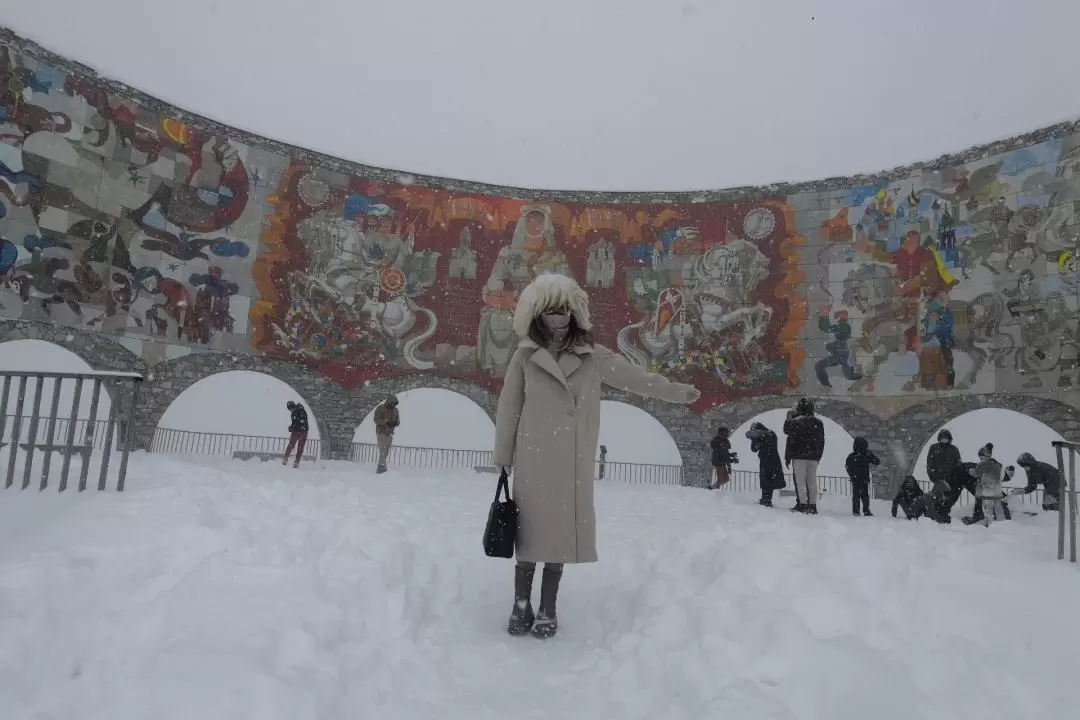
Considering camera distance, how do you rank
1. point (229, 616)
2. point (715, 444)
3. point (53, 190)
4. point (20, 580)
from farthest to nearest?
point (53, 190) → point (715, 444) → point (229, 616) → point (20, 580)

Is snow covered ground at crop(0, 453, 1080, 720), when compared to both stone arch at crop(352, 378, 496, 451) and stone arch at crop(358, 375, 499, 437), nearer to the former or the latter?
stone arch at crop(358, 375, 499, 437)

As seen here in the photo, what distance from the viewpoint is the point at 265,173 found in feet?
55.8

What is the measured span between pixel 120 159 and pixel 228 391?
4833 cm

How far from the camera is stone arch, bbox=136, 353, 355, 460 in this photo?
50.1 ft

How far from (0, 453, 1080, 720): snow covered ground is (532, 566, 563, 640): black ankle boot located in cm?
7

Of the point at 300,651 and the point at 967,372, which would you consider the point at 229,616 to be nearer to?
the point at 300,651

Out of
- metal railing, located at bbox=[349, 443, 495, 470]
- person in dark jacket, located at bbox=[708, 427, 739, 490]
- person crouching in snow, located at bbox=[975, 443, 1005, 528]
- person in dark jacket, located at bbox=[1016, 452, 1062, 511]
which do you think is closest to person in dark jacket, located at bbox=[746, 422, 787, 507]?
person crouching in snow, located at bbox=[975, 443, 1005, 528]

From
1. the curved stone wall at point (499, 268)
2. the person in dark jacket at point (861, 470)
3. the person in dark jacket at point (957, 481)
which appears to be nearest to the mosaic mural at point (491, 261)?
the curved stone wall at point (499, 268)

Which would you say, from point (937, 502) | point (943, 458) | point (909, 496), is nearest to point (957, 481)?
point (937, 502)

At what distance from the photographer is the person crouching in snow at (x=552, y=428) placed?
3.18 m

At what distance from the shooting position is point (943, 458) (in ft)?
28.4

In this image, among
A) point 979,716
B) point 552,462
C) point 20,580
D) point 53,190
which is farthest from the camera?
point 53,190

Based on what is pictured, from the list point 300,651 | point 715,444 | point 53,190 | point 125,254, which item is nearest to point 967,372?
point 715,444

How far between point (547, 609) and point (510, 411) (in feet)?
3.40
